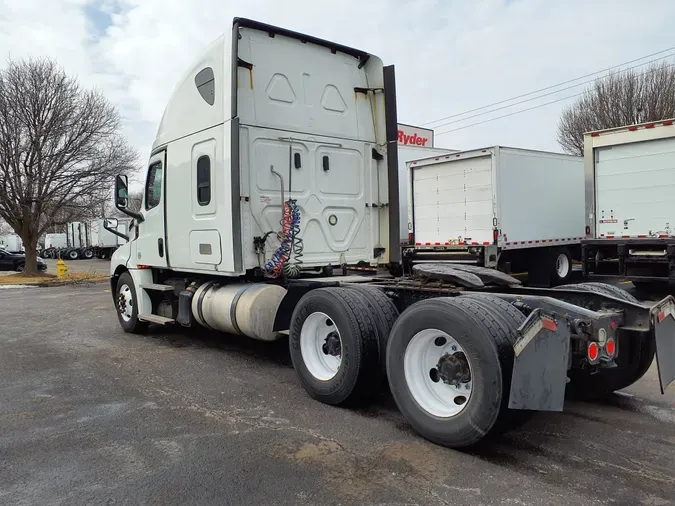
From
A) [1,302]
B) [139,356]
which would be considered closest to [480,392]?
[139,356]

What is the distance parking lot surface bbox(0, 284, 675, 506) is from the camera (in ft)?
11.1

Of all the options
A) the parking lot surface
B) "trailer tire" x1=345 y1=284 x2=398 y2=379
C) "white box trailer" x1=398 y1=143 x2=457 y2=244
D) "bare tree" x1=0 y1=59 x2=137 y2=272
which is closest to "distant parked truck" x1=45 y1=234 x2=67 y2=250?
"bare tree" x1=0 y1=59 x2=137 y2=272

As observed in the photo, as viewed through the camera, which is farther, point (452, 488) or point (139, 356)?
point (139, 356)

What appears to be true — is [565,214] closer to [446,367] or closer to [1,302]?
[446,367]

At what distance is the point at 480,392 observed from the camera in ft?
12.1

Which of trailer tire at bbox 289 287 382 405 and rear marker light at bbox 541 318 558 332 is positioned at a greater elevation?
rear marker light at bbox 541 318 558 332

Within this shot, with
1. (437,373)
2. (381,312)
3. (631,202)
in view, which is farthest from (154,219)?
(631,202)


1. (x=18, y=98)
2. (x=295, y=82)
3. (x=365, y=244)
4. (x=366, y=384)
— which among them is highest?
(x=18, y=98)

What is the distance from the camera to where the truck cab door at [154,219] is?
777 centimetres

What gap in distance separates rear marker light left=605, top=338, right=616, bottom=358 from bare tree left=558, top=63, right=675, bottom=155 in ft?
71.2

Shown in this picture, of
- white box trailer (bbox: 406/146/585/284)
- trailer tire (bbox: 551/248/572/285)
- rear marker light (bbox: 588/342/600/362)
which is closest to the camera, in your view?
rear marker light (bbox: 588/342/600/362)

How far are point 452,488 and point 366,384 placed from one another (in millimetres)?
1491

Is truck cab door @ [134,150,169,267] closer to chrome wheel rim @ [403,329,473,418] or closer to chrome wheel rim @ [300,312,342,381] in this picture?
chrome wheel rim @ [300,312,342,381]

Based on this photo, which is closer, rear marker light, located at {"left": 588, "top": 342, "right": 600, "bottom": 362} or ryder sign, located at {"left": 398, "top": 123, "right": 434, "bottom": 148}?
rear marker light, located at {"left": 588, "top": 342, "right": 600, "bottom": 362}
